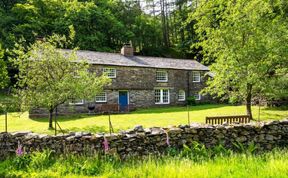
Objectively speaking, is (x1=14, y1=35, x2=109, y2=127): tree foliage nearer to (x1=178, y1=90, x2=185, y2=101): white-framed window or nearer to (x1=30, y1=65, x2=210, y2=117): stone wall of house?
(x1=30, y1=65, x2=210, y2=117): stone wall of house

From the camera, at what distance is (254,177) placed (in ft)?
20.5

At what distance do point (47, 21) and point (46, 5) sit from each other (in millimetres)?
3667

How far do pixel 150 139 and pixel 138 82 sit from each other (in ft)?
69.5

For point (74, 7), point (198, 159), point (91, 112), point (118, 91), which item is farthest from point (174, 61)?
point (198, 159)

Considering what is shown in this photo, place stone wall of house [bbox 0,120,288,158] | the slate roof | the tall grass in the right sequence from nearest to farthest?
the tall grass, stone wall of house [bbox 0,120,288,158], the slate roof

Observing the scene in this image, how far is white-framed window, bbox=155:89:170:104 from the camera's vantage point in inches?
1249

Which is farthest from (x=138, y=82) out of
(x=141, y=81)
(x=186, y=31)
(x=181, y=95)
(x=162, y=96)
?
(x=186, y=31)

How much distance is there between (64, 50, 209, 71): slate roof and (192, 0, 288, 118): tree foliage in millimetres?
13372

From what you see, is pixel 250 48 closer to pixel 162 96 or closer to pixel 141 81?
pixel 141 81

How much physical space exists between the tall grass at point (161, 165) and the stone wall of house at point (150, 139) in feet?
1.18

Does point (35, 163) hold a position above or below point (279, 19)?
below

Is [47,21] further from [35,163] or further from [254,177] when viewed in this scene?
[254,177]

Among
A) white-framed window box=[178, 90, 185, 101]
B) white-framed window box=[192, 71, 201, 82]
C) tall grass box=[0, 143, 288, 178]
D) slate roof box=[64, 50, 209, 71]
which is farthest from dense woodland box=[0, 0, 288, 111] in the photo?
tall grass box=[0, 143, 288, 178]

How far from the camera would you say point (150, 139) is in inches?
352
